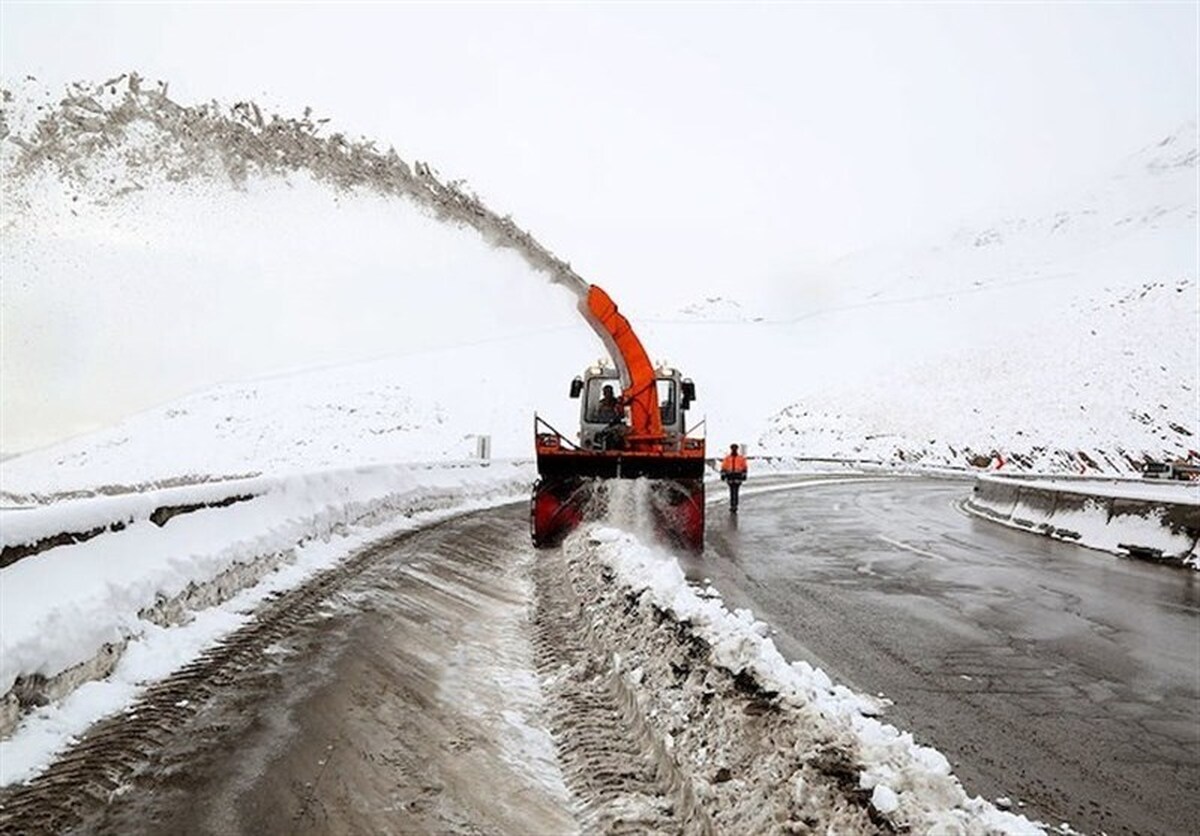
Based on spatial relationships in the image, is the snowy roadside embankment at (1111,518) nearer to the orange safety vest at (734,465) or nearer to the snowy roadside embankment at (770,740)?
the orange safety vest at (734,465)

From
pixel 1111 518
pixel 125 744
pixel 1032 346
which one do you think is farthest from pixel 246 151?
pixel 1032 346

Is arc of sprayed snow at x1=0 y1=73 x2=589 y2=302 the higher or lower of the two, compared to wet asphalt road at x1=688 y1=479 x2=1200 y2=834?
higher

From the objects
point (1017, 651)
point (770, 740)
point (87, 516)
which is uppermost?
point (87, 516)

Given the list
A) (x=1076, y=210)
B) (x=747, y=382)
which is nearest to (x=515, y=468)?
(x=747, y=382)

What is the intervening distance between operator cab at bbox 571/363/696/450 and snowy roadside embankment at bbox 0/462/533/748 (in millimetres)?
4711

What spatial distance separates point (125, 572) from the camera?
19.3 feet

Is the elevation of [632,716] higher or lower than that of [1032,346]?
lower

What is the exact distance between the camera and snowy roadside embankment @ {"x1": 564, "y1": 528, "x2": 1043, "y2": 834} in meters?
3.12

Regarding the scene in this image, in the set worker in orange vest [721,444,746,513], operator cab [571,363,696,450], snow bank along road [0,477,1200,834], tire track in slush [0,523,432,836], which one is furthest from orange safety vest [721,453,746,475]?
tire track in slush [0,523,432,836]

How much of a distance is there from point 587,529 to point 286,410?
146 ft

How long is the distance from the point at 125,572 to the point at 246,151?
27.8 feet

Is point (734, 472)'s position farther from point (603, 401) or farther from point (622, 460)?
point (622, 460)

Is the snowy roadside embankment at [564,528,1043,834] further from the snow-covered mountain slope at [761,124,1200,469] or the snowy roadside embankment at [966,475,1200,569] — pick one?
the snow-covered mountain slope at [761,124,1200,469]

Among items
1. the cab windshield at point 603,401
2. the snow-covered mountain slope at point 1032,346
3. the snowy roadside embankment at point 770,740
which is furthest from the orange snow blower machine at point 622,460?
the snow-covered mountain slope at point 1032,346
